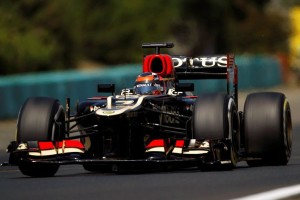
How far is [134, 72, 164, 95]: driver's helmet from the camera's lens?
55.8 ft

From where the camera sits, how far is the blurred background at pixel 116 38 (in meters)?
38.7

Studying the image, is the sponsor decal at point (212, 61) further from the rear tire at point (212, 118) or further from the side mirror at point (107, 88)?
the rear tire at point (212, 118)

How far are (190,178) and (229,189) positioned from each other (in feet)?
5.84

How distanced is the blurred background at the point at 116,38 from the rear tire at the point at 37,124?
17.3 metres

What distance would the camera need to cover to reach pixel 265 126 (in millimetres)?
16484

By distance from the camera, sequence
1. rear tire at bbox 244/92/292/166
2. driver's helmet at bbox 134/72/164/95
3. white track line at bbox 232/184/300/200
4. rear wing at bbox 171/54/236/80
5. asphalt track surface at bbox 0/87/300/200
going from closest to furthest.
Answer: white track line at bbox 232/184/300/200, asphalt track surface at bbox 0/87/300/200, rear tire at bbox 244/92/292/166, driver's helmet at bbox 134/72/164/95, rear wing at bbox 171/54/236/80

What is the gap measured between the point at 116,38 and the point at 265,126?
151 ft

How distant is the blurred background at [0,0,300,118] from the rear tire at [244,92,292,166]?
1753 centimetres

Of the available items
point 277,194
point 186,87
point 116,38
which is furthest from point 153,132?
point 116,38

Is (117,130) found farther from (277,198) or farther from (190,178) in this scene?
(277,198)

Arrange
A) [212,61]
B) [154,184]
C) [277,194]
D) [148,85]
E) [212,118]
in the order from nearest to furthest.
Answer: [277,194] < [154,184] < [212,118] < [148,85] < [212,61]

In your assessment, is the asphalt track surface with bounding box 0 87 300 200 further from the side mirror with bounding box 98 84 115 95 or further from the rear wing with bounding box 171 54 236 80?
the rear wing with bounding box 171 54 236 80

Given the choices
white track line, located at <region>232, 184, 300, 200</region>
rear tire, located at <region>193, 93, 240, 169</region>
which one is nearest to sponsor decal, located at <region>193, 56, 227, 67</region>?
rear tire, located at <region>193, 93, 240, 169</region>

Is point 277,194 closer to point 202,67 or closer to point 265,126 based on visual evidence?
point 265,126
